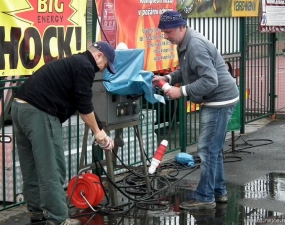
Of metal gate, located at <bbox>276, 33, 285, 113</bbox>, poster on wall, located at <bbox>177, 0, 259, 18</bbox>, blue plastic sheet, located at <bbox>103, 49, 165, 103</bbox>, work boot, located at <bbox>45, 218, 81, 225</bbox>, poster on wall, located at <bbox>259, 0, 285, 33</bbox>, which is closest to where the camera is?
work boot, located at <bbox>45, 218, 81, 225</bbox>

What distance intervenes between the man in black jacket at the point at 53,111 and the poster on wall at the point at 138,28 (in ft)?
4.63

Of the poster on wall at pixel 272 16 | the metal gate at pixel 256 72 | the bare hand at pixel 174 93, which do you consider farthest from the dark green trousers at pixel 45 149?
the poster on wall at pixel 272 16

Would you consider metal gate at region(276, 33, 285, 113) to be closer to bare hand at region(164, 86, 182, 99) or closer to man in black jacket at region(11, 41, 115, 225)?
bare hand at region(164, 86, 182, 99)

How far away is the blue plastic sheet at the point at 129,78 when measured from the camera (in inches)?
277

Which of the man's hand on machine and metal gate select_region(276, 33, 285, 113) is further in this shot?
metal gate select_region(276, 33, 285, 113)

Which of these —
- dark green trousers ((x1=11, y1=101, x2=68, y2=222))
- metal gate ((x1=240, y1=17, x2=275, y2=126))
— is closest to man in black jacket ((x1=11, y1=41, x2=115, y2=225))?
→ dark green trousers ((x1=11, y1=101, x2=68, y2=222))

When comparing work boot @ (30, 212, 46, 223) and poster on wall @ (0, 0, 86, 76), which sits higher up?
poster on wall @ (0, 0, 86, 76)

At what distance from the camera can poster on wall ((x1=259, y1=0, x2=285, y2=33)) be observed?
41.4ft

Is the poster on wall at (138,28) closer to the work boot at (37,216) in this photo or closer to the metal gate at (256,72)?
the work boot at (37,216)

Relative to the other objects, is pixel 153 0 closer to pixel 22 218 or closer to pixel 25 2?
pixel 25 2

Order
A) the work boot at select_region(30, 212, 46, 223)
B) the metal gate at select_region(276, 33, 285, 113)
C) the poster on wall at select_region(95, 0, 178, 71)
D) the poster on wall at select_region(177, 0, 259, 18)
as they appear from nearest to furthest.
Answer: the work boot at select_region(30, 212, 46, 223) → the poster on wall at select_region(95, 0, 178, 71) → the poster on wall at select_region(177, 0, 259, 18) → the metal gate at select_region(276, 33, 285, 113)

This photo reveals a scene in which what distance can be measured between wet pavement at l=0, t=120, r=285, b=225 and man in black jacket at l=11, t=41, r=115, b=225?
0.77 meters

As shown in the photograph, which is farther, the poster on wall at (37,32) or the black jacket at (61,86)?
the poster on wall at (37,32)

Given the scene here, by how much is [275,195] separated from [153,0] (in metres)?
3.00
